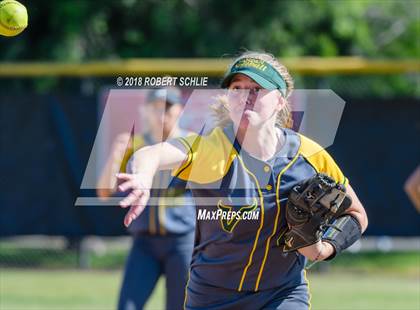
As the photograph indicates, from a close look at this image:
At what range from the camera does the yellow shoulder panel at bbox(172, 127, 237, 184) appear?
4332 mm

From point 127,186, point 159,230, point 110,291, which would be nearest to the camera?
point 127,186

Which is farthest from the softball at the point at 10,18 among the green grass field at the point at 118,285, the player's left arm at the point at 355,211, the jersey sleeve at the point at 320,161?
the green grass field at the point at 118,285

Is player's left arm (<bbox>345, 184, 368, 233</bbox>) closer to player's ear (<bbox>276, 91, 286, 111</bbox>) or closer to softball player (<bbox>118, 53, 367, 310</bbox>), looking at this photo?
softball player (<bbox>118, 53, 367, 310</bbox>)

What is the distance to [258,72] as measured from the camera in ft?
14.3

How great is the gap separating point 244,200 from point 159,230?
8.91ft

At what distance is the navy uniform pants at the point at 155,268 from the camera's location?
6648 millimetres

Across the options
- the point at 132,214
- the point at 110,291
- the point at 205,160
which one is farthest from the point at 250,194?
the point at 110,291

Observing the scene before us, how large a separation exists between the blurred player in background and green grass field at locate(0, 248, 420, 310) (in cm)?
226

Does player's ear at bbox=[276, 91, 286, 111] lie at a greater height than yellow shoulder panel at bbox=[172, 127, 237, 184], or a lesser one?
greater

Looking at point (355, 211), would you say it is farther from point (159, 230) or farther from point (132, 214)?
point (159, 230)

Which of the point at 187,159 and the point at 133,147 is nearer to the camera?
the point at 187,159

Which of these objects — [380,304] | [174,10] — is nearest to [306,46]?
[174,10]

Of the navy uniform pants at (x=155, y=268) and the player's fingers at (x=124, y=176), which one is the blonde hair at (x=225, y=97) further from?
the navy uniform pants at (x=155, y=268)

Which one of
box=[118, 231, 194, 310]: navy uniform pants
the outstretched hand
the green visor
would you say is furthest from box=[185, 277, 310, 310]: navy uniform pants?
box=[118, 231, 194, 310]: navy uniform pants
